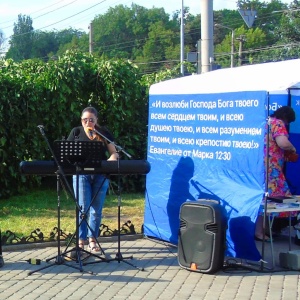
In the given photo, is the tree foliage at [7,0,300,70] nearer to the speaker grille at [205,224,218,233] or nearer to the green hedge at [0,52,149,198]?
the green hedge at [0,52,149,198]

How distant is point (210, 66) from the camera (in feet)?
41.0

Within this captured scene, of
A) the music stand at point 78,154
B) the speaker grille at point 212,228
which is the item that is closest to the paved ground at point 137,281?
the speaker grille at point 212,228

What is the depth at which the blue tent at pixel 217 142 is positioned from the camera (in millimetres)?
7344

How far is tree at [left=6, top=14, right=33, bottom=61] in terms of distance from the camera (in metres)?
99.3

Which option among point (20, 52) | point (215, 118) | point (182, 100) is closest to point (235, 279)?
point (215, 118)

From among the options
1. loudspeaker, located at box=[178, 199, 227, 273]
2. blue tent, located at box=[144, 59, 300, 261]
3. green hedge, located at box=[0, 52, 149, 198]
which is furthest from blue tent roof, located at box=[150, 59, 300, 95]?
green hedge, located at box=[0, 52, 149, 198]

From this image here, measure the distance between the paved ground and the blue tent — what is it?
478 millimetres

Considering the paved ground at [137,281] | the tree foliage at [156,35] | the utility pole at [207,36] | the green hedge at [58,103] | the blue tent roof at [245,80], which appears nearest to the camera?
the paved ground at [137,281]

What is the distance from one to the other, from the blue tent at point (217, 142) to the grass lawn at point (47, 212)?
1229 millimetres

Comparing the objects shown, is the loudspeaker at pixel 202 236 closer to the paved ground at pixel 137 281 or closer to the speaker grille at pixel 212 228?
the speaker grille at pixel 212 228

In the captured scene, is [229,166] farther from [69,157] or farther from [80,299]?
[80,299]

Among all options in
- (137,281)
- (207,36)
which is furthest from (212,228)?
(207,36)

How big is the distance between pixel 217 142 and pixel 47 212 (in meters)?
4.12

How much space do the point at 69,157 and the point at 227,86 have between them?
1.97m
